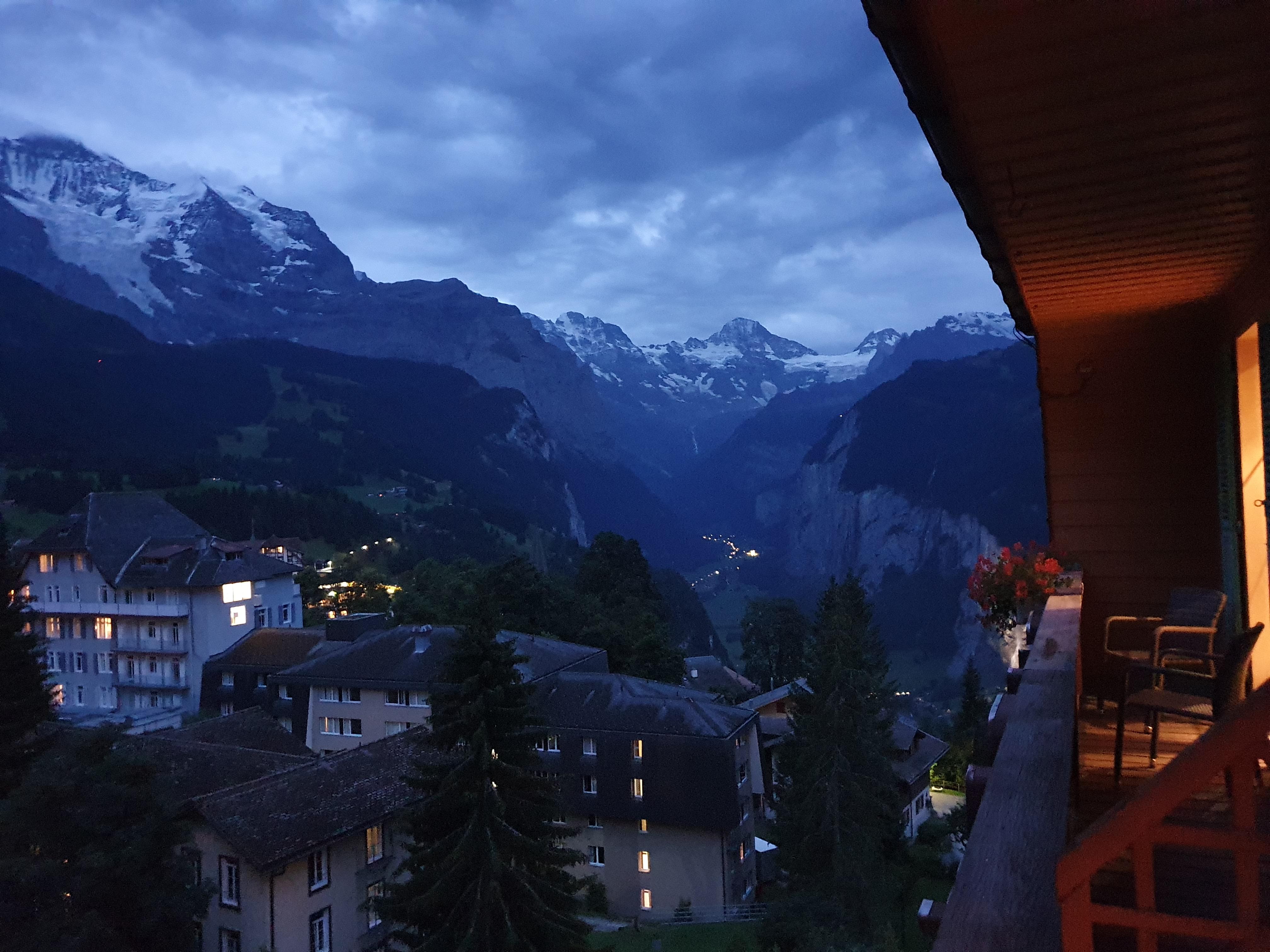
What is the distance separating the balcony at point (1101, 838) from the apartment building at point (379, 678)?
28.4 m

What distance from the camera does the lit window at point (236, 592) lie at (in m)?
44.8

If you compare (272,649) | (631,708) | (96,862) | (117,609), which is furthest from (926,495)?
(96,862)

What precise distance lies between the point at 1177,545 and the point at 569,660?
1188 inches

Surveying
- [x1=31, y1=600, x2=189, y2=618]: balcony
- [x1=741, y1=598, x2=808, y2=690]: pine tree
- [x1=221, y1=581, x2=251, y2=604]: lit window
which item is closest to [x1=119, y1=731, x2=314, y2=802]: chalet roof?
[x1=221, y1=581, x2=251, y2=604]: lit window

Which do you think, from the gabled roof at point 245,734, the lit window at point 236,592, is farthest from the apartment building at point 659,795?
the lit window at point 236,592

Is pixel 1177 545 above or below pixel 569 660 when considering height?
above

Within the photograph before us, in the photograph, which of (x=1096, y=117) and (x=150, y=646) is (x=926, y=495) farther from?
(x=1096, y=117)

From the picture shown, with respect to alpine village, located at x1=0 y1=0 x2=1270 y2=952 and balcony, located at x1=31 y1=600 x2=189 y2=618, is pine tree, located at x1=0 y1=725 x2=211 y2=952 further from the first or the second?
balcony, located at x1=31 y1=600 x2=189 y2=618

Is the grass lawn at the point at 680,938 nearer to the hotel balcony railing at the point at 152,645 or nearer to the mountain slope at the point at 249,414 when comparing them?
the hotel balcony railing at the point at 152,645

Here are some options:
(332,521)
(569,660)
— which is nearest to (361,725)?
(569,660)

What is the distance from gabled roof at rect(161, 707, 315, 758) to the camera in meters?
25.6

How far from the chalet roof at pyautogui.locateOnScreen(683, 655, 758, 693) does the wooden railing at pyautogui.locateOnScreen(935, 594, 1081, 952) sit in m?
47.8

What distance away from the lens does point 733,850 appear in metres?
25.9

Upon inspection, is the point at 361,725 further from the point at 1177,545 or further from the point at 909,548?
the point at 909,548
